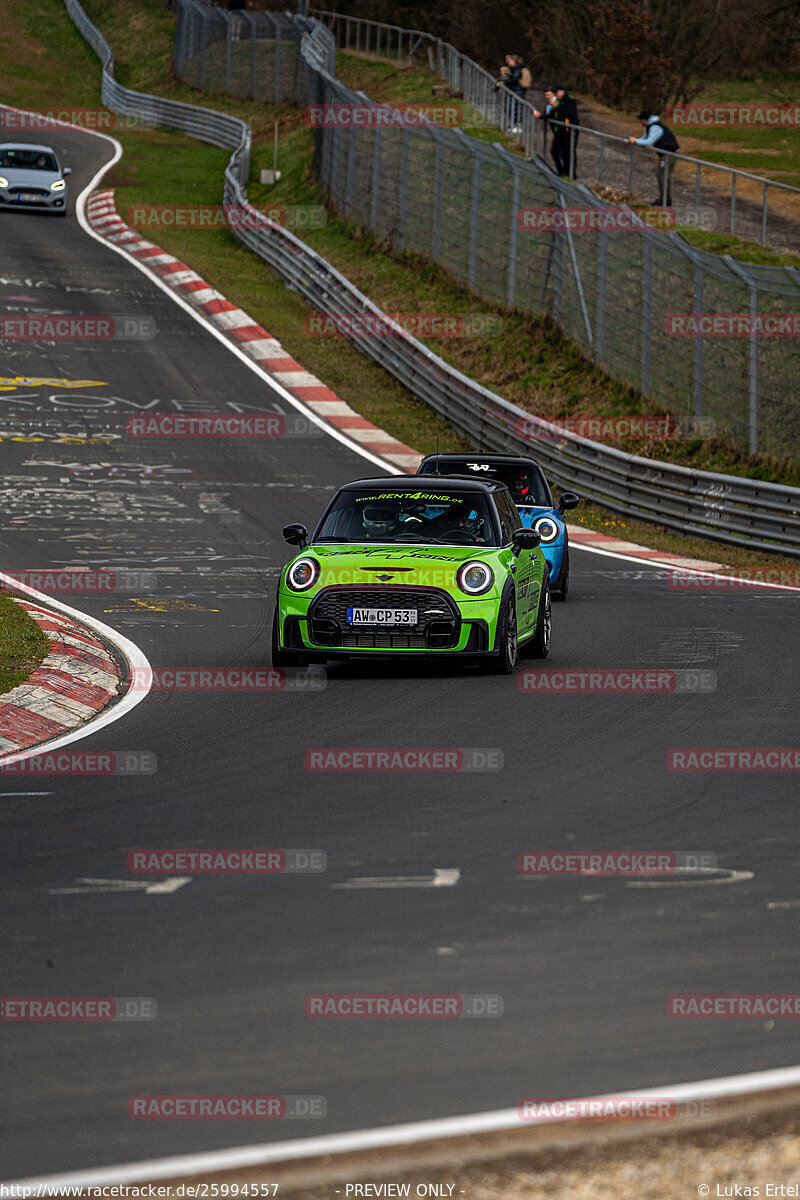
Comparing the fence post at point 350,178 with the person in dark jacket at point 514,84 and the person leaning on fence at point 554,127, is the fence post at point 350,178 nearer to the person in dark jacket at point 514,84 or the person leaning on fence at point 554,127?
the person in dark jacket at point 514,84

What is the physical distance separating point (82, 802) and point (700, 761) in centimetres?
344

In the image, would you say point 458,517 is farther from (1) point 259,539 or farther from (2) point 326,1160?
(2) point 326,1160

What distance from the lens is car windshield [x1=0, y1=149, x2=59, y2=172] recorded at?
42781mm

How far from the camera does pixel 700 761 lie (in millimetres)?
9164

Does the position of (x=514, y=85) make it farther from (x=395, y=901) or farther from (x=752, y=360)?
(x=395, y=901)

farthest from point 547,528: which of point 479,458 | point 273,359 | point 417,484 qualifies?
point 273,359

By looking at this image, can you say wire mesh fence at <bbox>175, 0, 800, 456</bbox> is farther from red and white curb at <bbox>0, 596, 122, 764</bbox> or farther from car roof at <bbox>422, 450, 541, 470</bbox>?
red and white curb at <bbox>0, 596, 122, 764</bbox>

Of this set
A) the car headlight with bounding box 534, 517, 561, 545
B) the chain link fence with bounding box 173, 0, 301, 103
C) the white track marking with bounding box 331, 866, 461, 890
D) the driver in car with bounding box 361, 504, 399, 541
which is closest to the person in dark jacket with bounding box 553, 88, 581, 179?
the car headlight with bounding box 534, 517, 561, 545

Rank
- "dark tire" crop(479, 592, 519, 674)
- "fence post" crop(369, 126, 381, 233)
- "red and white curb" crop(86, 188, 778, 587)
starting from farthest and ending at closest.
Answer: "fence post" crop(369, 126, 381, 233)
"red and white curb" crop(86, 188, 778, 587)
"dark tire" crop(479, 592, 519, 674)

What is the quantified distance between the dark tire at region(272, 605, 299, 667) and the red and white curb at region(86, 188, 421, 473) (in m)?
13.4

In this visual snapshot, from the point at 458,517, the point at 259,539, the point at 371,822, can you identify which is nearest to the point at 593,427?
the point at 259,539

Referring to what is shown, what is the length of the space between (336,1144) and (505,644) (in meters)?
8.23

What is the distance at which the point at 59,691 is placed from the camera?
36.4ft

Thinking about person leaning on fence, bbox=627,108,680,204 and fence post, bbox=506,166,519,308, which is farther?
fence post, bbox=506,166,519,308
